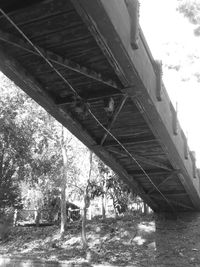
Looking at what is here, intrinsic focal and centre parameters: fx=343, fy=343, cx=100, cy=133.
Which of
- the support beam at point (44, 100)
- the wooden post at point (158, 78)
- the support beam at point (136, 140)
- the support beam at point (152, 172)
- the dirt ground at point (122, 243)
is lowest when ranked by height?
the dirt ground at point (122, 243)

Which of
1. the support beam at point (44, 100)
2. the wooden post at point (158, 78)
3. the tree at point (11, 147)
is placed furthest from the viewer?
the tree at point (11, 147)

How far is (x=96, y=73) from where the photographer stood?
6.18 metres

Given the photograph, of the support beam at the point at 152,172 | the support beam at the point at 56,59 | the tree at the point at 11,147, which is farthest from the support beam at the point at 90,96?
the tree at the point at 11,147

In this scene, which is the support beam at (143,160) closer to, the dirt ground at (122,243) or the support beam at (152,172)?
the support beam at (152,172)

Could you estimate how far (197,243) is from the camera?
44.4 feet

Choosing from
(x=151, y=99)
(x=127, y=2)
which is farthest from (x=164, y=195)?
(x=127, y=2)

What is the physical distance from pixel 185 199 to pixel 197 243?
1962 mm

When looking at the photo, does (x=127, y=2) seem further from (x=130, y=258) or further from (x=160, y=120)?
(x=130, y=258)

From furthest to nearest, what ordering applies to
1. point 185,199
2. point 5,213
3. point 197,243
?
point 5,213 < point 185,199 < point 197,243

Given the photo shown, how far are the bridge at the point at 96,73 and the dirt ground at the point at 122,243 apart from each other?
3553 millimetres

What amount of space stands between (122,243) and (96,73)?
31.4 ft

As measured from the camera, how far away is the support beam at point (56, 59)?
203 inches

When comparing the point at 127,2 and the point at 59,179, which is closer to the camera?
the point at 127,2

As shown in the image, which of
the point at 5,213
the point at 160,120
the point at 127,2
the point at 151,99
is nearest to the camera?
the point at 127,2
